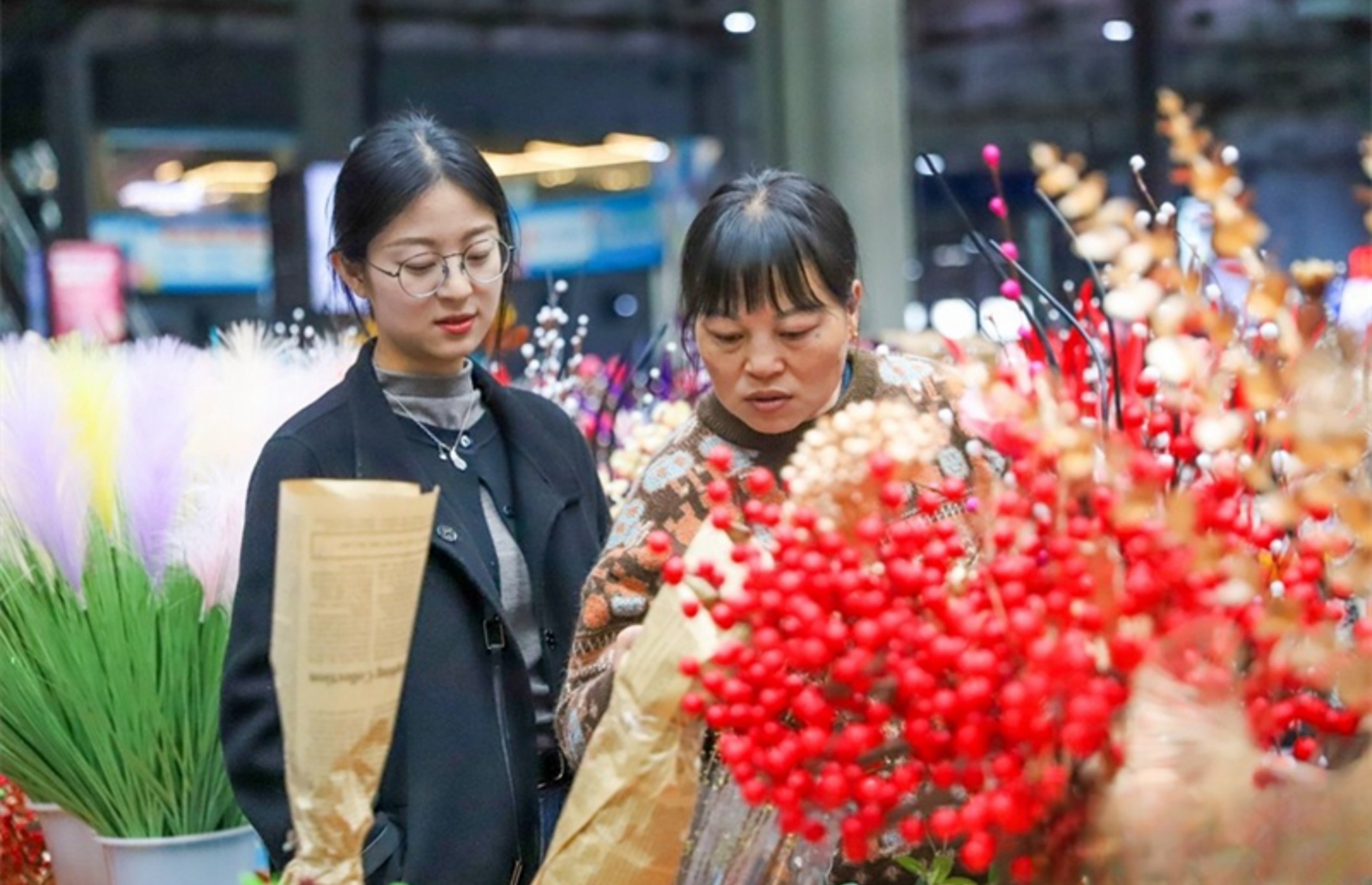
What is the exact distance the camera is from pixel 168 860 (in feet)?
5.41

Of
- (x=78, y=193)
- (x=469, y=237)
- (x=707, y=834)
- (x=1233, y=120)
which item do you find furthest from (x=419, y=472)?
(x=1233, y=120)

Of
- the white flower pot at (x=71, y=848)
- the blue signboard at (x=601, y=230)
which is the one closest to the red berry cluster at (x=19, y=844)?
the white flower pot at (x=71, y=848)

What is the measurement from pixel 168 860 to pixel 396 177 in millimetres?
630

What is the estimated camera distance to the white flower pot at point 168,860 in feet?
5.41

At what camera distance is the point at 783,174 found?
55.4 inches

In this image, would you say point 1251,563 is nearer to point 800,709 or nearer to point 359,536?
point 800,709

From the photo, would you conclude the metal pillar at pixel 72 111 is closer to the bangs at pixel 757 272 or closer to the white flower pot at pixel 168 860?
the white flower pot at pixel 168 860

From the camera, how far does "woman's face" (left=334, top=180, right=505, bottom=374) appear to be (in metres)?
1.49

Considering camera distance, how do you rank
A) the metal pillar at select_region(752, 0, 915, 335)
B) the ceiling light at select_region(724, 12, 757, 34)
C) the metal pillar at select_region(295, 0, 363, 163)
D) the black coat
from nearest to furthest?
1. the black coat
2. the metal pillar at select_region(752, 0, 915, 335)
3. the metal pillar at select_region(295, 0, 363, 163)
4. the ceiling light at select_region(724, 12, 757, 34)

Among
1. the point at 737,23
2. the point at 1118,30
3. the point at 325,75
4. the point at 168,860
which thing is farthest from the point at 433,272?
the point at 1118,30

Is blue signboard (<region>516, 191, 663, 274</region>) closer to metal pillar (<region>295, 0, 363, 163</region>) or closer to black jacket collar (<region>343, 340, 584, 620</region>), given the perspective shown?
metal pillar (<region>295, 0, 363, 163</region>)

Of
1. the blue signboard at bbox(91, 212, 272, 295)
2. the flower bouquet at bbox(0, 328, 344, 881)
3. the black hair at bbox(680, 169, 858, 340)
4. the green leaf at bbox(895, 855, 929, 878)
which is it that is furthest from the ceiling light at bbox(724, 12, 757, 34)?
the green leaf at bbox(895, 855, 929, 878)

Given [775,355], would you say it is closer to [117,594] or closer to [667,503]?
[667,503]

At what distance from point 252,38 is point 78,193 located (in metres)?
1.39
